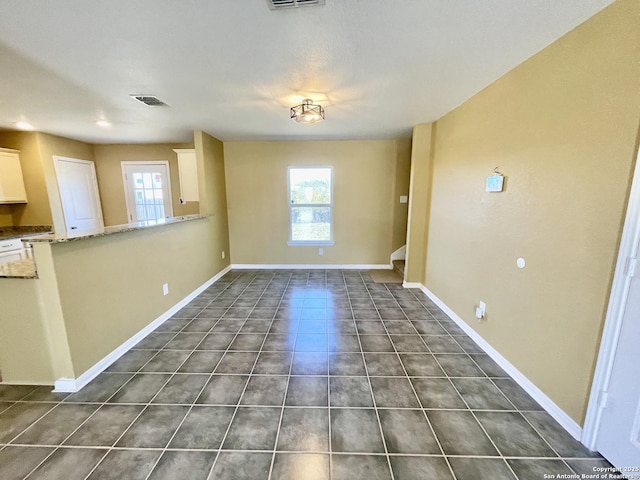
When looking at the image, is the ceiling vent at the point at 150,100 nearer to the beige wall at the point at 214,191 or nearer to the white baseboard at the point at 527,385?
the beige wall at the point at 214,191

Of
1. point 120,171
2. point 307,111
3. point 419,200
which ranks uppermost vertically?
point 307,111

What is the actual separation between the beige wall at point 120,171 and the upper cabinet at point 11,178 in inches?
44.0

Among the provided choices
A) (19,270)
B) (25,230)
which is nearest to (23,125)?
(25,230)

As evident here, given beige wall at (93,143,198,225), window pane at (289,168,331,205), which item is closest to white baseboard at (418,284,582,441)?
window pane at (289,168,331,205)

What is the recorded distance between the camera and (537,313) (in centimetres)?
173

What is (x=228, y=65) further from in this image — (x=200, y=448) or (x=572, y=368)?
(x=572, y=368)

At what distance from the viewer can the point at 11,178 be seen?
12.4 ft

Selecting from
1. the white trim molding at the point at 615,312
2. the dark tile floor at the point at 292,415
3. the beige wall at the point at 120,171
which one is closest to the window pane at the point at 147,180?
the beige wall at the point at 120,171

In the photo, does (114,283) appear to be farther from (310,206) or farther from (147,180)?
(147,180)

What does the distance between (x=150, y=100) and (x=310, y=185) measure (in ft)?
8.84

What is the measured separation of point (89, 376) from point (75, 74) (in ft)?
7.88

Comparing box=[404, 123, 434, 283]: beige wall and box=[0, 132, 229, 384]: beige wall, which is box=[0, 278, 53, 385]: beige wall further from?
box=[404, 123, 434, 283]: beige wall

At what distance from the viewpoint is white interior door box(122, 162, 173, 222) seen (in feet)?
16.1

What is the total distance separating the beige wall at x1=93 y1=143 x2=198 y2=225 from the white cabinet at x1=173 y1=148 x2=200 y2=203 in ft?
2.44
